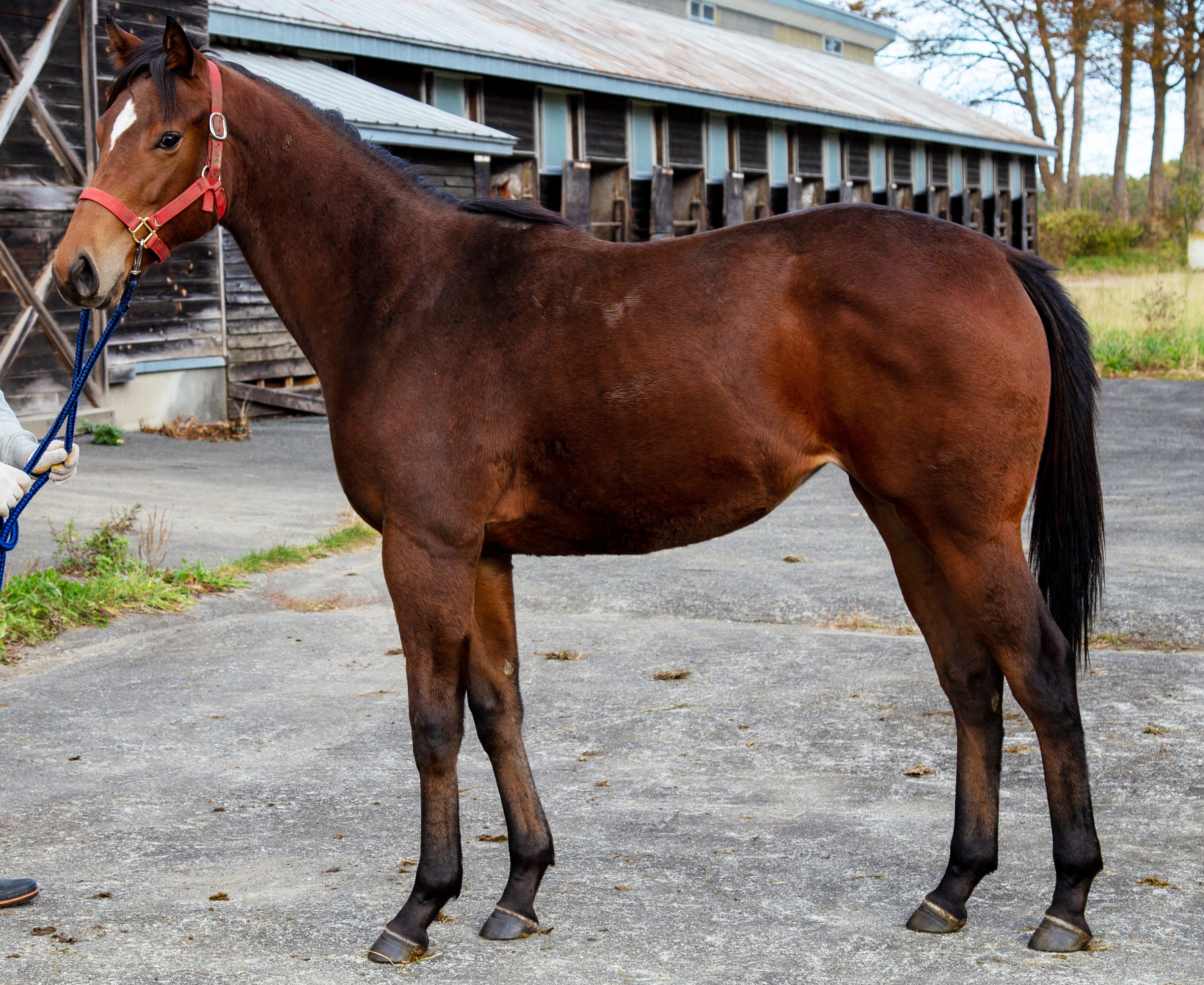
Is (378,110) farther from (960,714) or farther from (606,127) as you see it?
(960,714)

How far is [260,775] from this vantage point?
4.33 metres

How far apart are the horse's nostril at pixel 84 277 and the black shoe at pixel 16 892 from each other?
1.60m

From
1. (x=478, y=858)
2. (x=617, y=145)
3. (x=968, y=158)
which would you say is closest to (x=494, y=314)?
(x=478, y=858)

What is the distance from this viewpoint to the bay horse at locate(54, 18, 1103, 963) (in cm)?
305

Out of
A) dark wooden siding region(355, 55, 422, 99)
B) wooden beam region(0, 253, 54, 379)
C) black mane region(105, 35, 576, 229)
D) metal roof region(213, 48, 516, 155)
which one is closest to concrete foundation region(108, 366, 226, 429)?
wooden beam region(0, 253, 54, 379)

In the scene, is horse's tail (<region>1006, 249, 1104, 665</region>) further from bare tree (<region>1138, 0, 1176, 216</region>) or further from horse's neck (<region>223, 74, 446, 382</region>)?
bare tree (<region>1138, 0, 1176, 216</region>)

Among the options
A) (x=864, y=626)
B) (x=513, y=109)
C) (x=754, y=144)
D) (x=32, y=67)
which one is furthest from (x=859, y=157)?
(x=864, y=626)

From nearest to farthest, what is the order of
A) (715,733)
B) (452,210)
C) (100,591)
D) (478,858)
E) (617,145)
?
1. (452,210)
2. (478,858)
3. (715,733)
4. (100,591)
5. (617,145)

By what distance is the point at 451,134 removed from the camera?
13.8 m

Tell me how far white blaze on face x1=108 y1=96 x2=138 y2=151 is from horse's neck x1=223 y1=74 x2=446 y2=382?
0.26 m

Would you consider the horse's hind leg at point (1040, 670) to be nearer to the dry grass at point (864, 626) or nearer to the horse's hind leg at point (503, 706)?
the horse's hind leg at point (503, 706)

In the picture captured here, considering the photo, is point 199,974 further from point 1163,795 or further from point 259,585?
point 259,585

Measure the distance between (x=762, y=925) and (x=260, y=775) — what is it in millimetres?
1996

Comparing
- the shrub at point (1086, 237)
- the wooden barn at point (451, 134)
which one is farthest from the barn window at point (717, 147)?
the shrub at point (1086, 237)
